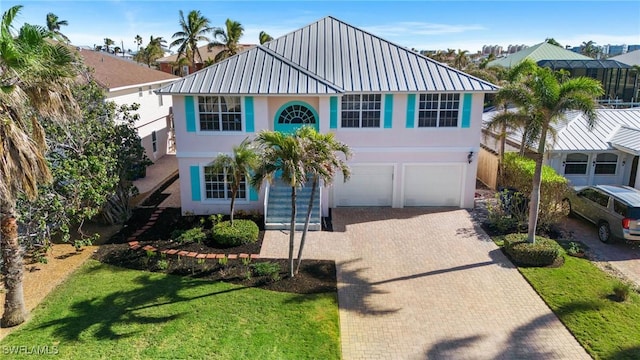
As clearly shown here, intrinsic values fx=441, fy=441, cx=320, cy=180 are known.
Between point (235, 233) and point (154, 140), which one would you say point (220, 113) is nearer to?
point (235, 233)

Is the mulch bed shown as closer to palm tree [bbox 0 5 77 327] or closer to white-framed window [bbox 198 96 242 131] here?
palm tree [bbox 0 5 77 327]

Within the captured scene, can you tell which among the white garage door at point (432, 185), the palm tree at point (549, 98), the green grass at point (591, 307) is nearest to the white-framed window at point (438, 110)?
the white garage door at point (432, 185)

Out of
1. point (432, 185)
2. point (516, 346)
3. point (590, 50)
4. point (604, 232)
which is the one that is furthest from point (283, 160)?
point (590, 50)

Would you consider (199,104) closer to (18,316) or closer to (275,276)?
(275,276)

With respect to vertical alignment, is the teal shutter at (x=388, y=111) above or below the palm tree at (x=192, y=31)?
below

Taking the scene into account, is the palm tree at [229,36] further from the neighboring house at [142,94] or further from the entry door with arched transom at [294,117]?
the entry door with arched transom at [294,117]

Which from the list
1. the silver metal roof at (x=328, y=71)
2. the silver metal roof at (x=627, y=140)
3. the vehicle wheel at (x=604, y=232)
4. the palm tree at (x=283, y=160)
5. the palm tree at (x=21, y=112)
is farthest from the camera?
the silver metal roof at (x=627, y=140)

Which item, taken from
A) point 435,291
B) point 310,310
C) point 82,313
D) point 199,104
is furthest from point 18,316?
point 435,291
